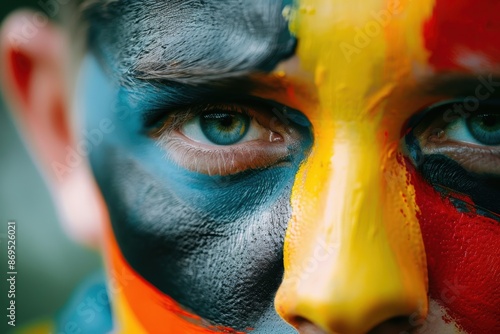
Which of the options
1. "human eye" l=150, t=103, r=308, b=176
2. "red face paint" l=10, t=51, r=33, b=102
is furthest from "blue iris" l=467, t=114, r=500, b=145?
"red face paint" l=10, t=51, r=33, b=102

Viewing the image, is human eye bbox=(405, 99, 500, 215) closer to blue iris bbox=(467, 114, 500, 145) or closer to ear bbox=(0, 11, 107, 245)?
blue iris bbox=(467, 114, 500, 145)

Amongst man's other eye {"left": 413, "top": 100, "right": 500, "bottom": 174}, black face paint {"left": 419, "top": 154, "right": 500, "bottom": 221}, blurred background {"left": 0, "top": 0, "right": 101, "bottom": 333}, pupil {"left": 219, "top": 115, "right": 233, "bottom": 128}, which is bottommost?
blurred background {"left": 0, "top": 0, "right": 101, "bottom": 333}

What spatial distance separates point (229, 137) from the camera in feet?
3.12

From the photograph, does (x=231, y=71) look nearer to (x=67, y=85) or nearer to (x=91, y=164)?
(x=91, y=164)

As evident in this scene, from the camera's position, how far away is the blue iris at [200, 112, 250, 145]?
0.94 metres

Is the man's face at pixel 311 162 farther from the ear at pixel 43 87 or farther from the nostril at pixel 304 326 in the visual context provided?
the ear at pixel 43 87

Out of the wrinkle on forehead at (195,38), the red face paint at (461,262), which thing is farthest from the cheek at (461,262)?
the wrinkle on forehead at (195,38)

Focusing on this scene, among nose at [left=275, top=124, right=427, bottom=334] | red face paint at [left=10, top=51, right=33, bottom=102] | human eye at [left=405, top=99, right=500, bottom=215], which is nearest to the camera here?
nose at [left=275, top=124, right=427, bottom=334]

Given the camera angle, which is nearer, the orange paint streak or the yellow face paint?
the yellow face paint

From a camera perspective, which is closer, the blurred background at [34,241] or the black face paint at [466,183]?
the black face paint at [466,183]

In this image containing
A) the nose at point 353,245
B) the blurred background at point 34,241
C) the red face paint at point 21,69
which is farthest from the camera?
the blurred background at point 34,241

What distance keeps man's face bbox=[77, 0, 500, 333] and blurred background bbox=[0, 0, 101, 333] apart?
3.20 feet

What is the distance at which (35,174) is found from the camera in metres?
1.96

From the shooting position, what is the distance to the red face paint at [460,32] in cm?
82
